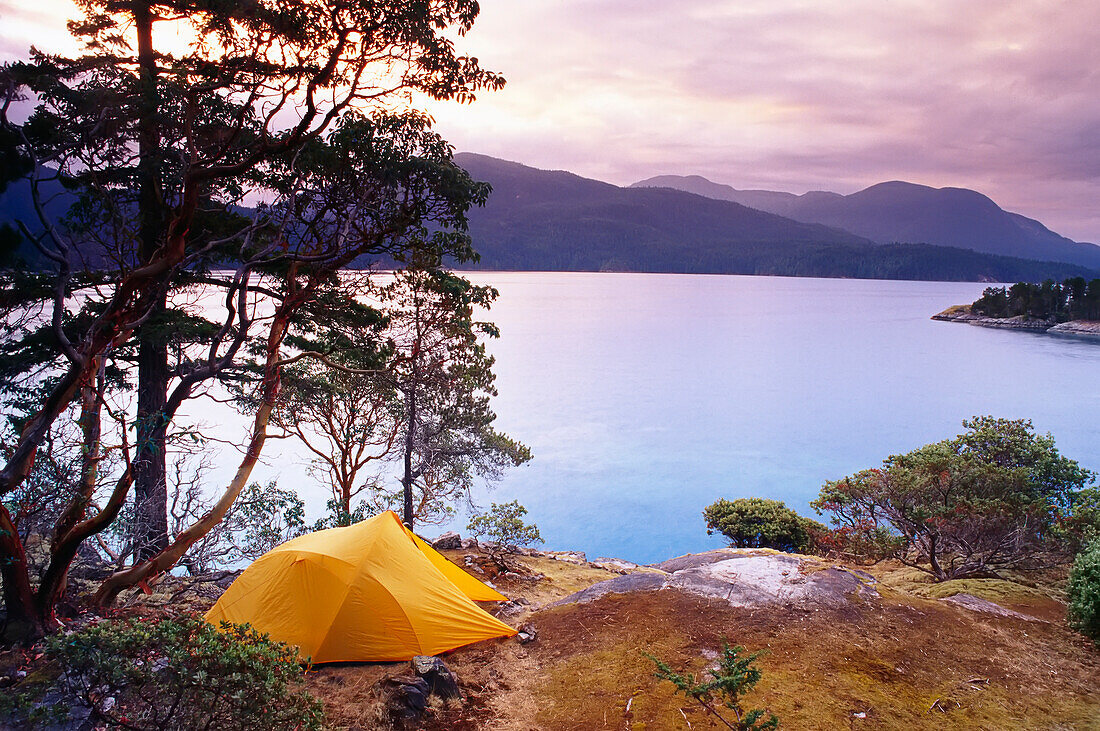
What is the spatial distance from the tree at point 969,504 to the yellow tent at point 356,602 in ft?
36.0

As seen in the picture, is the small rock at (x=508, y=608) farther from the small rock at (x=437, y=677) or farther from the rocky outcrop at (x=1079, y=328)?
the rocky outcrop at (x=1079, y=328)

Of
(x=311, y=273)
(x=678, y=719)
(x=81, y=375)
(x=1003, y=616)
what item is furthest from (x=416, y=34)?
(x=1003, y=616)

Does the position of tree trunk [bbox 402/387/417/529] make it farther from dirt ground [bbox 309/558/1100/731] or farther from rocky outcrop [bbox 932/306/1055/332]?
rocky outcrop [bbox 932/306/1055/332]

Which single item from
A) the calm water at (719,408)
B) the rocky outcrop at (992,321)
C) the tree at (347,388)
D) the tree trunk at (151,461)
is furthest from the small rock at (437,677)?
the rocky outcrop at (992,321)

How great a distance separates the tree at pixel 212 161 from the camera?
902cm

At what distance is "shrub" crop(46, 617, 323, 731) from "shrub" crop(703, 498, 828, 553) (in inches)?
806

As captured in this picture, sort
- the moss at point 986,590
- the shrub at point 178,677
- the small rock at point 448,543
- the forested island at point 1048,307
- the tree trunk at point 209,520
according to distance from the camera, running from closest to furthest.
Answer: the shrub at point 178,677 → the tree trunk at point 209,520 → the moss at point 986,590 → the small rock at point 448,543 → the forested island at point 1048,307

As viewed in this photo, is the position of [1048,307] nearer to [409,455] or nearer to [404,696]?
[409,455]

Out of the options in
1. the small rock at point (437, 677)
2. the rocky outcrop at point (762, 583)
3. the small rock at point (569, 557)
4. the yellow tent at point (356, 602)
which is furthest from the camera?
the small rock at point (569, 557)

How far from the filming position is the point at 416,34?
973cm

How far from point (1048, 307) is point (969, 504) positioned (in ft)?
436

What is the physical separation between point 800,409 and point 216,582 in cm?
6445

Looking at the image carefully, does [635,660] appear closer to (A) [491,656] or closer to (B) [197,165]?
(A) [491,656]

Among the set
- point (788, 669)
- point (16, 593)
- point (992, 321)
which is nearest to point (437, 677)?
point (788, 669)
